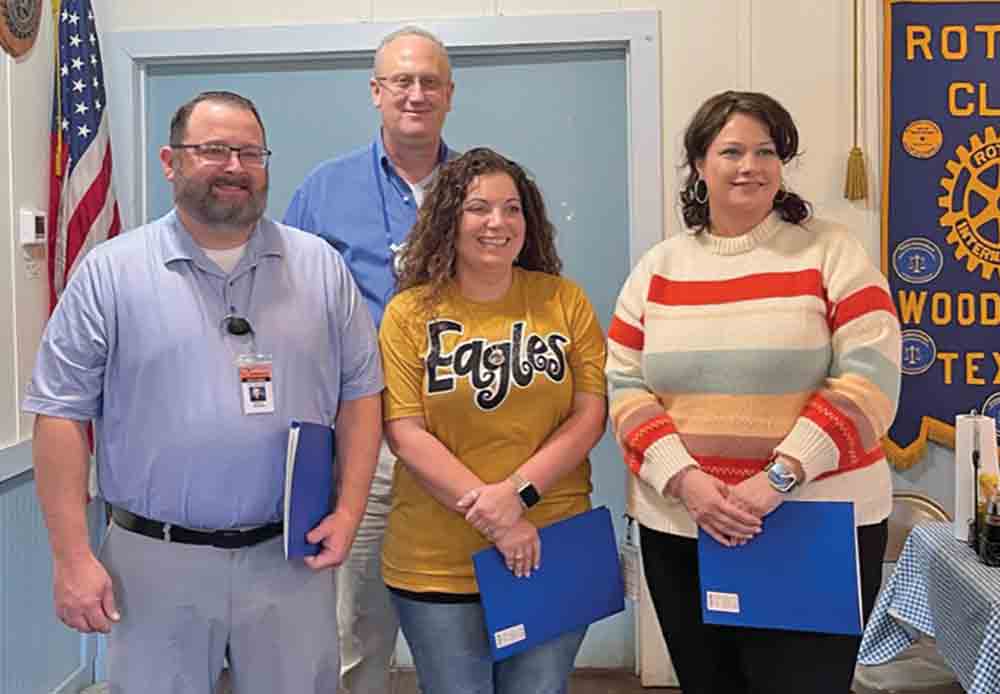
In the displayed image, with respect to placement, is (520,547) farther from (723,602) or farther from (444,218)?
(444,218)

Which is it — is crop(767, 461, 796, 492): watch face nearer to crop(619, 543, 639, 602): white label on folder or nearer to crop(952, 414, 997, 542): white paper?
crop(619, 543, 639, 602): white label on folder

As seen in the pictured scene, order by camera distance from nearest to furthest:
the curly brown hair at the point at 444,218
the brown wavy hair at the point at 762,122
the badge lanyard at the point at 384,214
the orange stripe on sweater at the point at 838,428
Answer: the orange stripe on sweater at the point at 838,428, the brown wavy hair at the point at 762,122, the curly brown hair at the point at 444,218, the badge lanyard at the point at 384,214

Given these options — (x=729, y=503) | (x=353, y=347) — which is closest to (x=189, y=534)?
(x=353, y=347)

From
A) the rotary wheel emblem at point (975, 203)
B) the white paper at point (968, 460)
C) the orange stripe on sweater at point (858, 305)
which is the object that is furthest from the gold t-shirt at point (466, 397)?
the rotary wheel emblem at point (975, 203)

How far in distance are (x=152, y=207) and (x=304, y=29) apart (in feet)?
2.43

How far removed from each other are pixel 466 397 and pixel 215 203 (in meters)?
0.53

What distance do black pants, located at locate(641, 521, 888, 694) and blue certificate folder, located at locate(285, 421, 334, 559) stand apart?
593mm

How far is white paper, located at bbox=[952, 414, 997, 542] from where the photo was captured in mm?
2379

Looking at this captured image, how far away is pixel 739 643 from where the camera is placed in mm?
1727

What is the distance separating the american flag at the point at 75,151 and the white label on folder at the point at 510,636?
1.70m

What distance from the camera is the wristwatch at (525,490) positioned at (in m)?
1.74

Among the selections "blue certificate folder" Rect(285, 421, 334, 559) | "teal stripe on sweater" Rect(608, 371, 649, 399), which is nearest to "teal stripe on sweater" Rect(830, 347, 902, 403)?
"teal stripe on sweater" Rect(608, 371, 649, 399)

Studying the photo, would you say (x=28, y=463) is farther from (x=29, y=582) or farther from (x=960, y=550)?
(x=960, y=550)

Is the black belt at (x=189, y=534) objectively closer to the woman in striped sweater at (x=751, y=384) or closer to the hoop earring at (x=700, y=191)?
the woman in striped sweater at (x=751, y=384)
